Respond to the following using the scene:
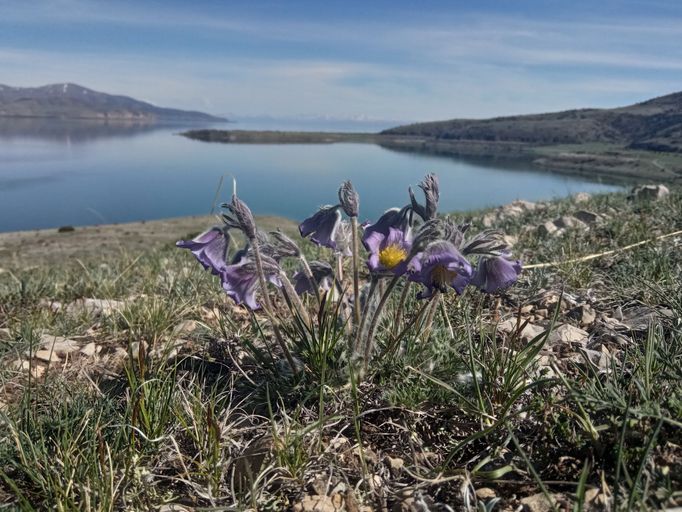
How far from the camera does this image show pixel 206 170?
12569cm

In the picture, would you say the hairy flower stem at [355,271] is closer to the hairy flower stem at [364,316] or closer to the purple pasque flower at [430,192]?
the hairy flower stem at [364,316]

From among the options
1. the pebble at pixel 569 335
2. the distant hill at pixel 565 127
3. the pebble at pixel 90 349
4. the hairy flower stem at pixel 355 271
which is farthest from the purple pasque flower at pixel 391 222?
the distant hill at pixel 565 127

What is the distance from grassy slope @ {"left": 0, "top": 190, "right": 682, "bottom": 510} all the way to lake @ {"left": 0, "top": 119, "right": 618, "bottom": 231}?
10647mm

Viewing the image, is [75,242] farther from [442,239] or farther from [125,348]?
[442,239]

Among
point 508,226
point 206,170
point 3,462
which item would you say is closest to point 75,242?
point 508,226

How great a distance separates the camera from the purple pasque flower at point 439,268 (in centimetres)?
199

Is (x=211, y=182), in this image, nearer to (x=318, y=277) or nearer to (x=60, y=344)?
(x=60, y=344)

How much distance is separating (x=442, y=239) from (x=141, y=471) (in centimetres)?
153

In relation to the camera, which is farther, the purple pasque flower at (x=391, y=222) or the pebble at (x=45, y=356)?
the pebble at (x=45, y=356)

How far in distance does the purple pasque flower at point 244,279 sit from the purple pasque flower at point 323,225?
0.34 m

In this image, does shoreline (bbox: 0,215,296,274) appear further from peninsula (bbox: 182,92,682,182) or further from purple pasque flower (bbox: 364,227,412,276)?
peninsula (bbox: 182,92,682,182)

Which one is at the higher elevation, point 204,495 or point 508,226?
point 508,226

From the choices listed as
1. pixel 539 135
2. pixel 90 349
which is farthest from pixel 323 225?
pixel 539 135

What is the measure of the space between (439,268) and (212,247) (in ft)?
3.34
